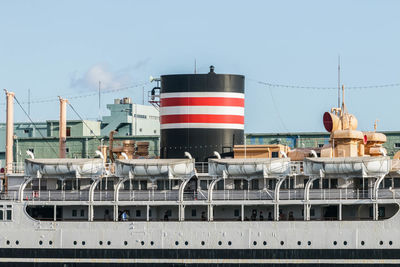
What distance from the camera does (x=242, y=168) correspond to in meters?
50.9

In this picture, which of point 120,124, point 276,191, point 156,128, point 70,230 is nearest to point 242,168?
point 276,191

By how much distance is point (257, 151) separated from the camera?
53719 millimetres

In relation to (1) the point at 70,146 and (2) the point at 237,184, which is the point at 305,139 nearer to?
(1) the point at 70,146

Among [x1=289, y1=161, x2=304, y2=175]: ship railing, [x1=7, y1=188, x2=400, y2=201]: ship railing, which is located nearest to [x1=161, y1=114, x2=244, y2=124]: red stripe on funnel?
[x1=7, y1=188, x2=400, y2=201]: ship railing

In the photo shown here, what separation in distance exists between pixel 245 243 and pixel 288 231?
236cm

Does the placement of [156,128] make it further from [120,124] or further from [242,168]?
[242,168]
